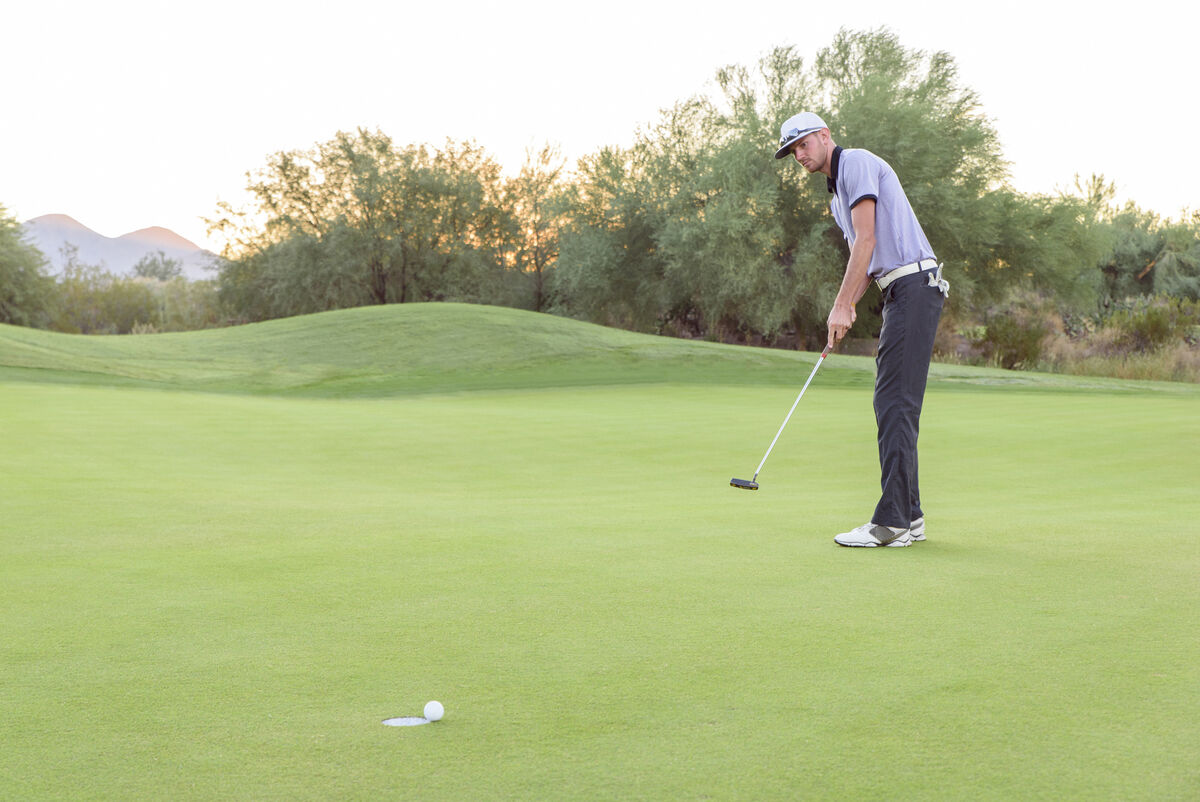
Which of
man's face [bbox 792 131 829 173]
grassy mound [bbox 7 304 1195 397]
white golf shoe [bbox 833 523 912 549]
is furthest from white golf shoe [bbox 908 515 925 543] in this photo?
grassy mound [bbox 7 304 1195 397]

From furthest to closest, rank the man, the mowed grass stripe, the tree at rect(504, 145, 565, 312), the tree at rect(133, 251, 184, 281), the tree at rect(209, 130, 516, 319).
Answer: the tree at rect(133, 251, 184, 281), the tree at rect(504, 145, 565, 312), the tree at rect(209, 130, 516, 319), the man, the mowed grass stripe

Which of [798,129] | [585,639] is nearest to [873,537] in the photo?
[798,129]

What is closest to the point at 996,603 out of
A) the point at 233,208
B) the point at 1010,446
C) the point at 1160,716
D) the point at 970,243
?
the point at 1160,716

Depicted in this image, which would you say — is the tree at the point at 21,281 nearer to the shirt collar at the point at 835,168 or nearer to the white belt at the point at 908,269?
the shirt collar at the point at 835,168

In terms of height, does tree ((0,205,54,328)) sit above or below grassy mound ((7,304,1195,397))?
above

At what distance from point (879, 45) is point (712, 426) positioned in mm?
30797

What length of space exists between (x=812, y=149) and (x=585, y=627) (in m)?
3.04

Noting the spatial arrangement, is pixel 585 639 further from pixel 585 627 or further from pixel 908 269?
pixel 908 269

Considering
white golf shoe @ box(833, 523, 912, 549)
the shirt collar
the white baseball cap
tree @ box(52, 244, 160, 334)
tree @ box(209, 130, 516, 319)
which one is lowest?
white golf shoe @ box(833, 523, 912, 549)

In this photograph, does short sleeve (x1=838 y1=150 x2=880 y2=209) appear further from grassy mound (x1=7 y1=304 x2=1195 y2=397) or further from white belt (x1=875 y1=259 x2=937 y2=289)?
grassy mound (x1=7 y1=304 x2=1195 y2=397)

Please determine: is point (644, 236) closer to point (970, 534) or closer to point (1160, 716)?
point (970, 534)

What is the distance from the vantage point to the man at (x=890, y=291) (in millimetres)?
5320

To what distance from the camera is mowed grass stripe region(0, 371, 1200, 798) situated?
240cm

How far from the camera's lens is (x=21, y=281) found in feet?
153
